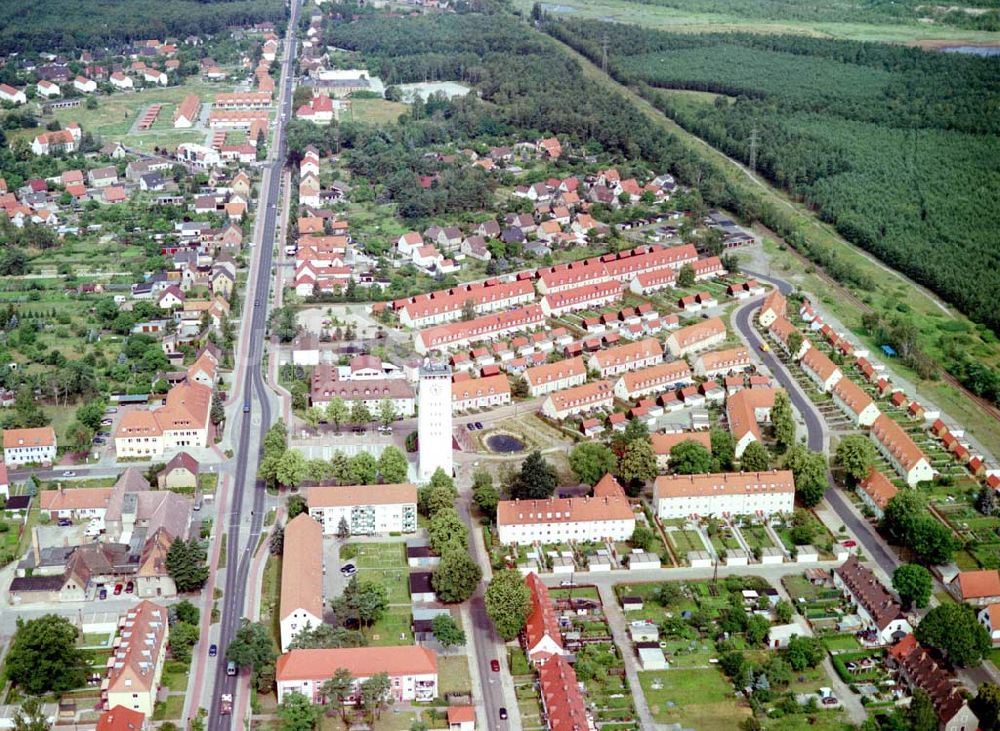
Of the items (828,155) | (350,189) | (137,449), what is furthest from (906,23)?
(137,449)

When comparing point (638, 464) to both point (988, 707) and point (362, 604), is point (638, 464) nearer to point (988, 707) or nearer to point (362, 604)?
point (362, 604)

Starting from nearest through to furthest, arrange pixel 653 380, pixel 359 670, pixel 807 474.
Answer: pixel 359 670 < pixel 807 474 < pixel 653 380

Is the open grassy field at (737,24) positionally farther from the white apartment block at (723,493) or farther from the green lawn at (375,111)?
the white apartment block at (723,493)

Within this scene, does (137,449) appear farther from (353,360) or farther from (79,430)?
(353,360)

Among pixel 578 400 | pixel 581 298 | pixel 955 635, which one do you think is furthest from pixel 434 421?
pixel 581 298

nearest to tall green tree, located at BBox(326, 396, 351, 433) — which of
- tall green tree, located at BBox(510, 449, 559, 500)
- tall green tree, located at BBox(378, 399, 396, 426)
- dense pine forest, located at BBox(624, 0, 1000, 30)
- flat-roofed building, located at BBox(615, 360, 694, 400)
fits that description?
tall green tree, located at BBox(378, 399, 396, 426)

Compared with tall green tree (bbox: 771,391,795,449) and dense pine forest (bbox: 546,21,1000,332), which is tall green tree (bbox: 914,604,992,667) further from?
dense pine forest (bbox: 546,21,1000,332)
